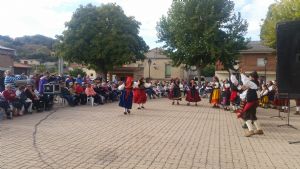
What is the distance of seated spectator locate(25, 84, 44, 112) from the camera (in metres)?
16.2

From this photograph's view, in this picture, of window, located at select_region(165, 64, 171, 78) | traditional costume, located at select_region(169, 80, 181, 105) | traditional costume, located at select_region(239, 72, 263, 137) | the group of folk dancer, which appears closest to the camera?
traditional costume, located at select_region(239, 72, 263, 137)

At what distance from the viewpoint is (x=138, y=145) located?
9.34 metres

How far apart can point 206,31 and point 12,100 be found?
23217 mm

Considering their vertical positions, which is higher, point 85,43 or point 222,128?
point 85,43

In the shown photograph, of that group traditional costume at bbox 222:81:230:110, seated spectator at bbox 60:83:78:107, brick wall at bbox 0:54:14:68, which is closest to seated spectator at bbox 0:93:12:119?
seated spectator at bbox 60:83:78:107

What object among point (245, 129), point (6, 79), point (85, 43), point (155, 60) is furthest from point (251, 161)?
Result: point (155, 60)

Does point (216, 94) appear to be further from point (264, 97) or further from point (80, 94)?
point (80, 94)

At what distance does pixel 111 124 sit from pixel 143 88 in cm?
A: 707

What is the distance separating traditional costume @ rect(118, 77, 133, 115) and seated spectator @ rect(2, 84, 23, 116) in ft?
13.7

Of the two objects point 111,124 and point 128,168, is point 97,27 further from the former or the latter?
point 128,168

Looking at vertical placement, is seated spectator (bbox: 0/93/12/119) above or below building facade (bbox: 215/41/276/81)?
below

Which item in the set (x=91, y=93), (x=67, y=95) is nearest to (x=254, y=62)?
(x=91, y=93)

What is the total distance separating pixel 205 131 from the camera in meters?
12.2

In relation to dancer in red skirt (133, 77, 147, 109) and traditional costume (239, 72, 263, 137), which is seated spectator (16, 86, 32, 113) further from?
traditional costume (239, 72, 263, 137)
